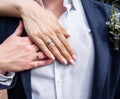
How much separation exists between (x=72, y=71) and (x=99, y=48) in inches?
6.9

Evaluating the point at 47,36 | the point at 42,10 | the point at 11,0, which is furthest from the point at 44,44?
the point at 11,0

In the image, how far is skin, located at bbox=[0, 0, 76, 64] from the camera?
178 cm

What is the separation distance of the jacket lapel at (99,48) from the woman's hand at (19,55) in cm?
23

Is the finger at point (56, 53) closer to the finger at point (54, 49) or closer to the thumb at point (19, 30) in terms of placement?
the finger at point (54, 49)

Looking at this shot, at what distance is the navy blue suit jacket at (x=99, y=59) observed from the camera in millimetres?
1762

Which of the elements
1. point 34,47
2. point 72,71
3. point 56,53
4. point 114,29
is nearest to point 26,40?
point 34,47

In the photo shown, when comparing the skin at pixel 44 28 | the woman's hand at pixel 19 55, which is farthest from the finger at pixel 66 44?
the woman's hand at pixel 19 55

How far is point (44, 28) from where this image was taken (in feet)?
5.88

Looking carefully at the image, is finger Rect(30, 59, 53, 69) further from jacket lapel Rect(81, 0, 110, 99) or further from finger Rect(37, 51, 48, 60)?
jacket lapel Rect(81, 0, 110, 99)

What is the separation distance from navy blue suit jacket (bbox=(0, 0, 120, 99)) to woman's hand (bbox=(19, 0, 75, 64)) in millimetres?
107

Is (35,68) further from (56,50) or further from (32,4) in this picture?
(32,4)

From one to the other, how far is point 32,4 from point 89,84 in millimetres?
480

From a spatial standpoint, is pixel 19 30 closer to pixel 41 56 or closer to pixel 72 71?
pixel 41 56

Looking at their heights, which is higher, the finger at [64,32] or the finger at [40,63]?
the finger at [64,32]
